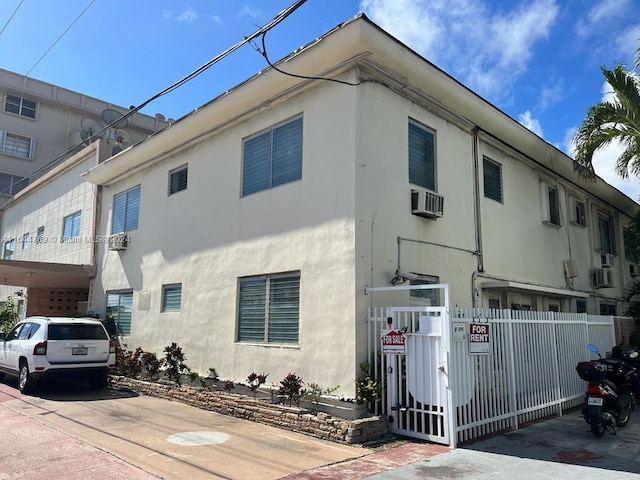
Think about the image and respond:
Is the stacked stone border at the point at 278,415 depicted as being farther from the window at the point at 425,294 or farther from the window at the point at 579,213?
the window at the point at 579,213

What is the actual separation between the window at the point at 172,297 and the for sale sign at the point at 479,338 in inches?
276

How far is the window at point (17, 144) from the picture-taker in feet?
91.2

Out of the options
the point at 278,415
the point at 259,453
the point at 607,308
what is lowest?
the point at 259,453

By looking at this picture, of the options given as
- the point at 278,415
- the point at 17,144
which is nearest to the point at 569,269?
the point at 278,415

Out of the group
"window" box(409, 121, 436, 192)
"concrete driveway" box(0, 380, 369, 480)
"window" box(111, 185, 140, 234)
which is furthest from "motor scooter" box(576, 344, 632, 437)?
"window" box(111, 185, 140, 234)

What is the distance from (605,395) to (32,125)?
30630mm

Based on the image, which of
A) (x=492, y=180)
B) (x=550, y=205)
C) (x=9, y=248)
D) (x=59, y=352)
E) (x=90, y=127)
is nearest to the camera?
(x=59, y=352)

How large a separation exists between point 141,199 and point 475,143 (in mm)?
8899

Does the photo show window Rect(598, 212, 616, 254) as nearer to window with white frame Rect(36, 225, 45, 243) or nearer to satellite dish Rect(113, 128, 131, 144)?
satellite dish Rect(113, 128, 131, 144)

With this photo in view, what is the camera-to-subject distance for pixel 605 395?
7.39m

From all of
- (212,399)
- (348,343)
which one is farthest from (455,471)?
(212,399)

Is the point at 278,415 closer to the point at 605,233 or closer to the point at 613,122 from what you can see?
the point at 613,122

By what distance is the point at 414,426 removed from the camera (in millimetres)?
7148

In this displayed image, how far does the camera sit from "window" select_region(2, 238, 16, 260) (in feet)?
77.7
